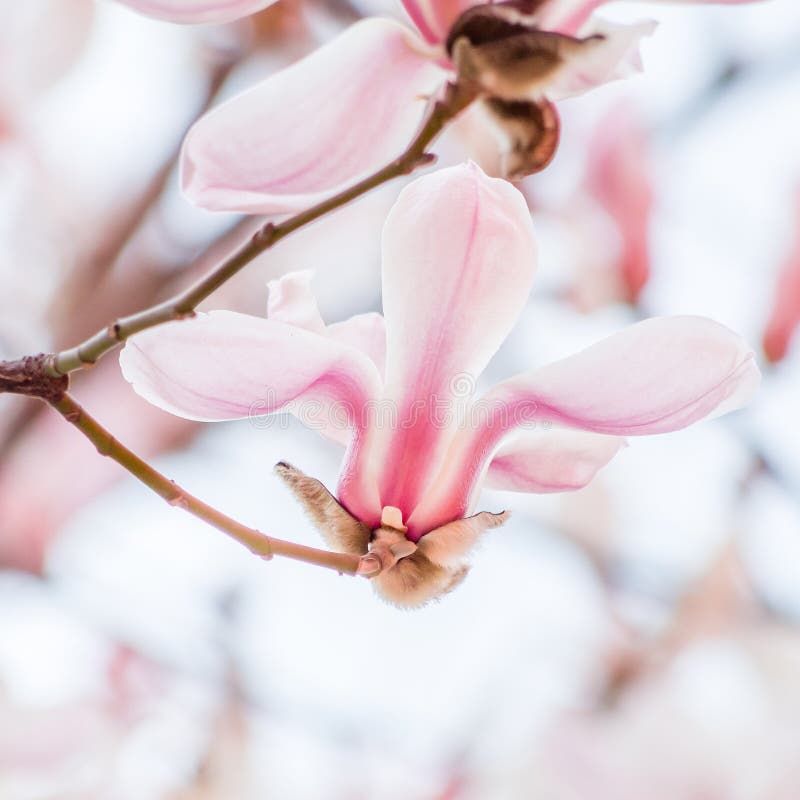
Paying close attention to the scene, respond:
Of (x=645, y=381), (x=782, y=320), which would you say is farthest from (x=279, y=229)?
(x=782, y=320)

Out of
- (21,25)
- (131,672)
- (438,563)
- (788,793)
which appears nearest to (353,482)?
(438,563)

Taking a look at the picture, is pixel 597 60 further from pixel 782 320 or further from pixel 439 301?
pixel 782 320

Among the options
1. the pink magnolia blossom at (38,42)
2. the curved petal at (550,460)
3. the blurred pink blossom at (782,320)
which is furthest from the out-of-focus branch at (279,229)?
the pink magnolia blossom at (38,42)

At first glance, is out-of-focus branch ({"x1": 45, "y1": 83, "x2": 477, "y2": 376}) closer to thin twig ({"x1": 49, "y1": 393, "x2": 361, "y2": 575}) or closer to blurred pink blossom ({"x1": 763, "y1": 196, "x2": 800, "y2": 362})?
thin twig ({"x1": 49, "y1": 393, "x2": 361, "y2": 575})

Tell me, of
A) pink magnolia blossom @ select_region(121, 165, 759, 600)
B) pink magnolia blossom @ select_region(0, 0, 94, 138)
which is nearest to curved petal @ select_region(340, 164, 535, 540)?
pink magnolia blossom @ select_region(121, 165, 759, 600)

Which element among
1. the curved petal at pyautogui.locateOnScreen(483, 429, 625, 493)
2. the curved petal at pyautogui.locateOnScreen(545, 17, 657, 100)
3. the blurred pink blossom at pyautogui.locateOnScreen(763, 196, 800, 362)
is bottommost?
the blurred pink blossom at pyautogui.locateOnScreen(763, 196, 800, 362)

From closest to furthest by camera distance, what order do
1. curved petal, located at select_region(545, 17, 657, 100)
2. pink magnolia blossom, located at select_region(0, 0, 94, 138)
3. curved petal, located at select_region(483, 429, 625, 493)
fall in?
curved petal, located at select_region(545, 17, 657, 100) < curved petal, located at select_region(483, 429, 625, 493) < pink magnolia blossom, located at select_region(0, 0, 94, 138)
